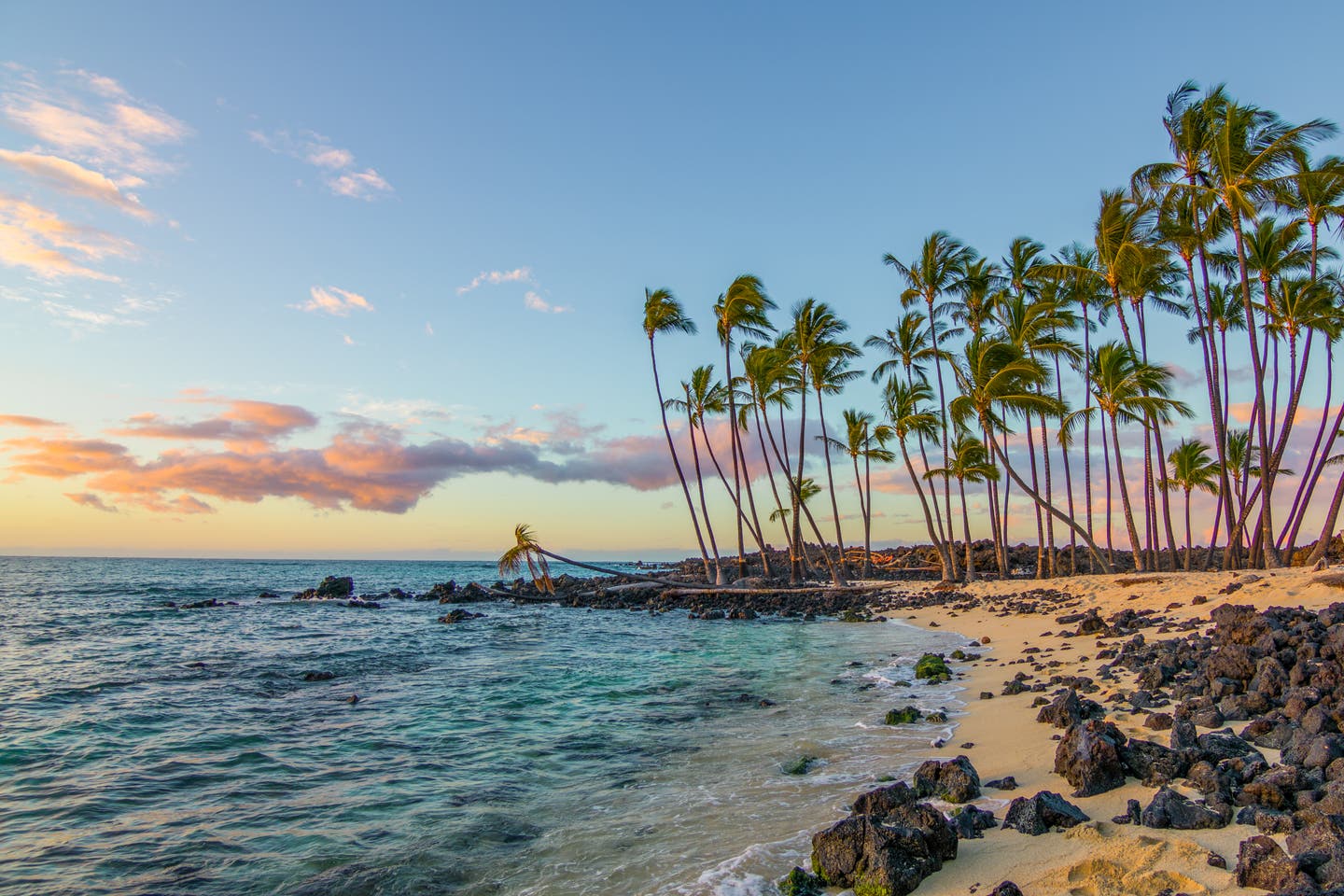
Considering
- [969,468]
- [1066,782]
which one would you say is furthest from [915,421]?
[1066,782]

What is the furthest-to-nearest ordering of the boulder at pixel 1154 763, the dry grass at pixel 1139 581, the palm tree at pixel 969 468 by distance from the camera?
the palm tree at pixel 969 468 < the dry grass at pixel 1139 581 < the boulder at pixel 1154 763

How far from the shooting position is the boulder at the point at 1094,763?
6.77 metres

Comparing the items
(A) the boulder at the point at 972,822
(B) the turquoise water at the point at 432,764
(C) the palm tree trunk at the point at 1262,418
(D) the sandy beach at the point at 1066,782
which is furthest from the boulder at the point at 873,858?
(C) the palm tree trunk at the point at 1262,418

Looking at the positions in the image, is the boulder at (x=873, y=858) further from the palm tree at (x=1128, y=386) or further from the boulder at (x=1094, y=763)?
the palm tree at (x=1128, y=386)

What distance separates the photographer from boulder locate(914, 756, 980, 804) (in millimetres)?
7125

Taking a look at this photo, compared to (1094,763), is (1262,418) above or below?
above

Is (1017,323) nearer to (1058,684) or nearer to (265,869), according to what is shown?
(1058,684)

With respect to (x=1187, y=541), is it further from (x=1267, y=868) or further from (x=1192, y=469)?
(x=1267, y=868)

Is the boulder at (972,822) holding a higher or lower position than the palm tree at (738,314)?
lower

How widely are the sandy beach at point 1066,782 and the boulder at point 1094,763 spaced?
4.0 inches

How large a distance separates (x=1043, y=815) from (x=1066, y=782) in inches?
58.5

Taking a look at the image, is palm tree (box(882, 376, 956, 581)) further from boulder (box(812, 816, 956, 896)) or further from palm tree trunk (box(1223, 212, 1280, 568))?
boulder (box(812, 816, 956, 896))

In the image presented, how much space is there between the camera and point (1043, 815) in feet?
19.8

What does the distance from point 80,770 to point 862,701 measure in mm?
12952
